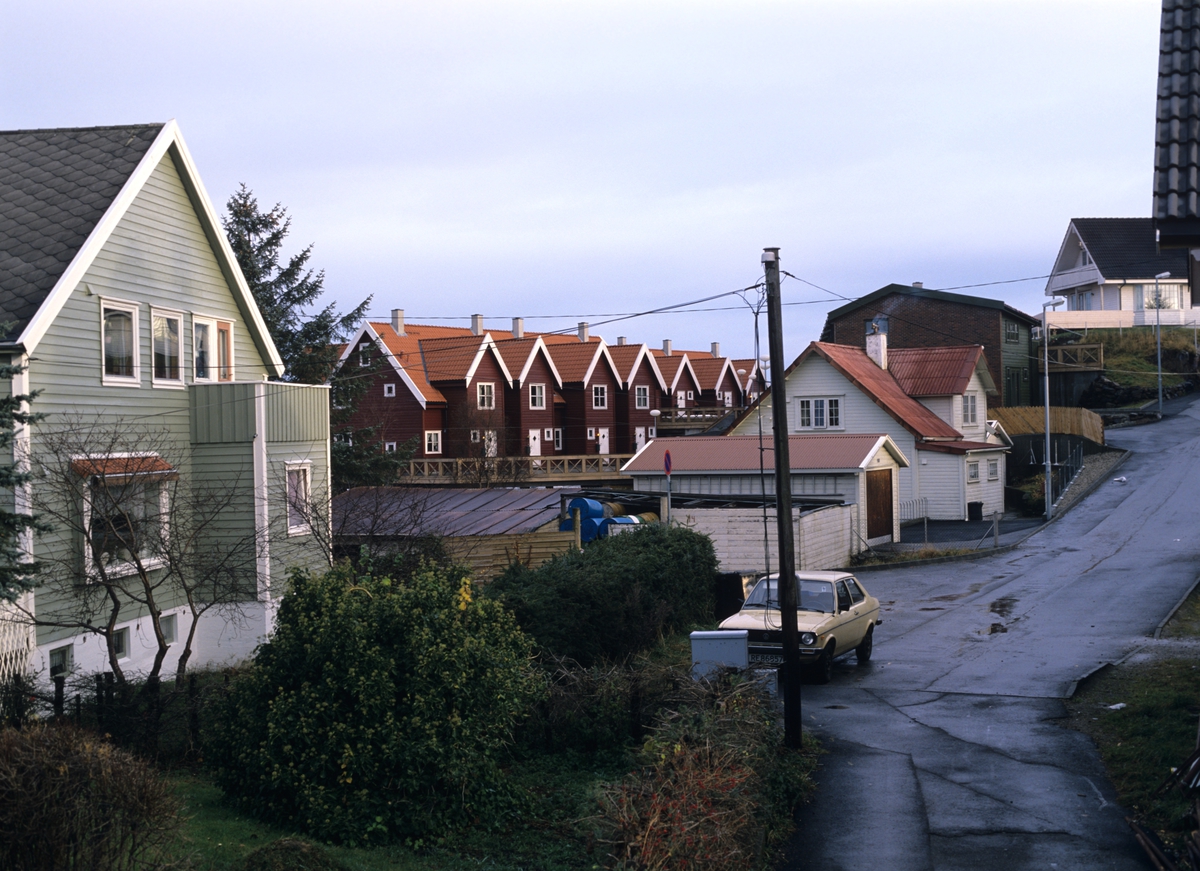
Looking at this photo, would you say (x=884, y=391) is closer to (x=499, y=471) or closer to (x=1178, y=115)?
(x=499, y=471)

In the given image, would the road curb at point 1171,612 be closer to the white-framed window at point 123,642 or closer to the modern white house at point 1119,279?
the white-framed window at point 123,642

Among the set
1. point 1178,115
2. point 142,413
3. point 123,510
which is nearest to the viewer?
point 1178,115

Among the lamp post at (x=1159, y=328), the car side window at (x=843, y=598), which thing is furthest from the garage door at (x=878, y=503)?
the lamp post at (x=1159, y=328)

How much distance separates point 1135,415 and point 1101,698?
46.4 meters

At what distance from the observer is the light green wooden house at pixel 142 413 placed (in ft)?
48.1

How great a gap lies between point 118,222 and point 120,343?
1.87 meters

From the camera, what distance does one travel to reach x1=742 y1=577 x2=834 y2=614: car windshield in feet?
61.7

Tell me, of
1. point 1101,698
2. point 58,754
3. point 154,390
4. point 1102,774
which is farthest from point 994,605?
point 58,754

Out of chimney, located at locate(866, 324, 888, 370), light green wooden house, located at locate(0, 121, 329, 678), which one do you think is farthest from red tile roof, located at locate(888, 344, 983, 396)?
light green wooden house, located at locate(0, 121, 329, 678)

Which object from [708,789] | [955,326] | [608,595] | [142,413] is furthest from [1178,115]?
[955,326]

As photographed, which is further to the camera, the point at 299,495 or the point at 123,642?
the point at 299,495

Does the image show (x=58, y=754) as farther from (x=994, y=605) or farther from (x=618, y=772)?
(x=994, y=605)

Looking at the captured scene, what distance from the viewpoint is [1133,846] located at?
9.91m

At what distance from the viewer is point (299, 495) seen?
1986cm
